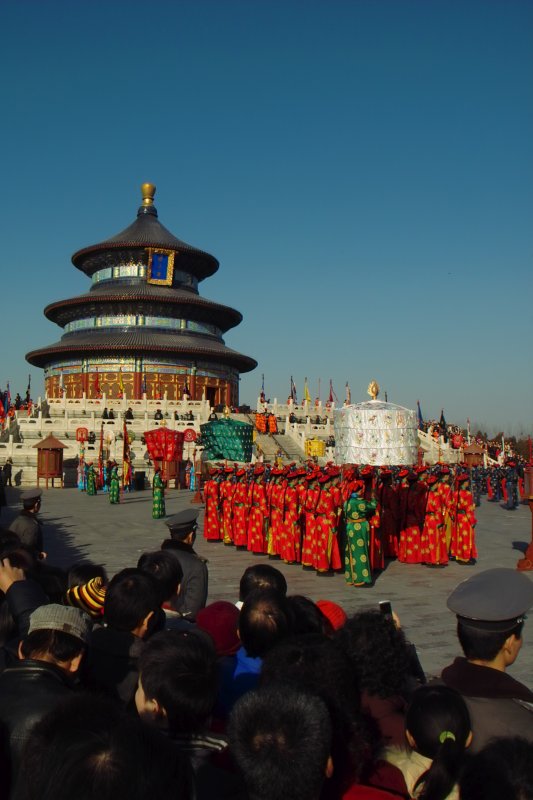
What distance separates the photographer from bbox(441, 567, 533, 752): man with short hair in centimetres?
238

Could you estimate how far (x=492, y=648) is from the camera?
2656mm

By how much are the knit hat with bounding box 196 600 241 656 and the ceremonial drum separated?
6.15 metres

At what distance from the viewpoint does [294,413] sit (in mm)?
37562

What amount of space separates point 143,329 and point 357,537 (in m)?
32.6

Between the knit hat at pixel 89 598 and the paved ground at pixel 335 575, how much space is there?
10.1 feet

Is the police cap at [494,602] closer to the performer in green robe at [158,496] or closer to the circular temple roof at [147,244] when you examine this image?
the performer in green robe at [158,496]

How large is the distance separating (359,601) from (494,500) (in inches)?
659

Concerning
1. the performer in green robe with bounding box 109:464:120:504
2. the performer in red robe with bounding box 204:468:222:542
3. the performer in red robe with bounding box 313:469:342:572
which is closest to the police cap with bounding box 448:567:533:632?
the performer in red robe with bounding box 313:469:342:572

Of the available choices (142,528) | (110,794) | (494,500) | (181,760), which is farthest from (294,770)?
(494,500)

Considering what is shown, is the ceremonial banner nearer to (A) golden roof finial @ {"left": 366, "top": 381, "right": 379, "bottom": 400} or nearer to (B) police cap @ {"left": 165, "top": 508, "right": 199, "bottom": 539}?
(A) golden roof finial @ {"left": 366, "top": 381, "right": 379, "bottom": 400}

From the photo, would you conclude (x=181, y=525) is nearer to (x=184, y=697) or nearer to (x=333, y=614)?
(x=333, y=614)

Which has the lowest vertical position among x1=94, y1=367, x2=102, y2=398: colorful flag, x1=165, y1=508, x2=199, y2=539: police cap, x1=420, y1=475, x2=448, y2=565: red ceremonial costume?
x1=420, y1=475, x2=448, y2=565: red ceremonial costume

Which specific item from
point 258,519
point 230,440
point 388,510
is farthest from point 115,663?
point 230,440

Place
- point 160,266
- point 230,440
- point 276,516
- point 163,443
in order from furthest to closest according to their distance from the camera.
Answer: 1. point 160,266
2. point 163,443
3. point 230,440
4. point 276,516
